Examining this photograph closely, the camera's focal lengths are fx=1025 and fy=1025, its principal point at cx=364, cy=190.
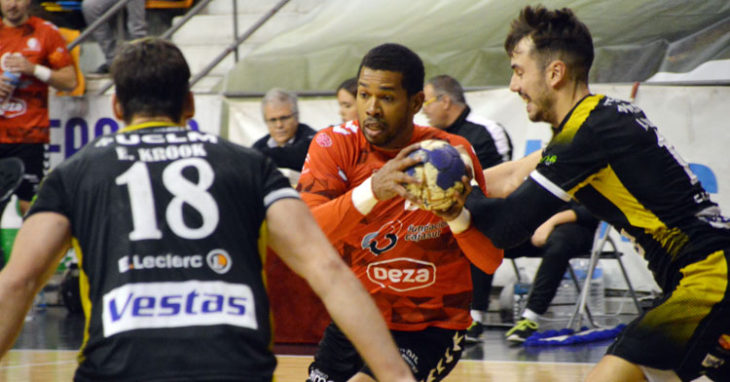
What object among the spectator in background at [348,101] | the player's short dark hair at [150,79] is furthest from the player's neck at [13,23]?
the player's short dark hair at [150,79]

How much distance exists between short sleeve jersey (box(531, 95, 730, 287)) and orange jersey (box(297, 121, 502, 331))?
1.84 ft

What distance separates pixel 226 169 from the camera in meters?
2.73

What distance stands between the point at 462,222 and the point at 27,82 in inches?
271

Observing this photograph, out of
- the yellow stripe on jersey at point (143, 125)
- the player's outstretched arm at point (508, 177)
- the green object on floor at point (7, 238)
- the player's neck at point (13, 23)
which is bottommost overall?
the green object on floor at point (7, 238)

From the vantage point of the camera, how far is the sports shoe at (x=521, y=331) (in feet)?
25.9

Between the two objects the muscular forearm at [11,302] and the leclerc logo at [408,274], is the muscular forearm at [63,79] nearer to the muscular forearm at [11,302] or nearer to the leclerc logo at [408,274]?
the leclerc logo at [408,274]

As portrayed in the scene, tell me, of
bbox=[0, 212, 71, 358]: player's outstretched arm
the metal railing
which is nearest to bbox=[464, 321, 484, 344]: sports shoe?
the metal railing

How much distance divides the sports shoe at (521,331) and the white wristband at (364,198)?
4.38 metres

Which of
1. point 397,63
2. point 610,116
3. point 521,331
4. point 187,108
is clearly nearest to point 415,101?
point 397,63

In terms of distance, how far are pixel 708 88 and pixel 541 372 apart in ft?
11.1

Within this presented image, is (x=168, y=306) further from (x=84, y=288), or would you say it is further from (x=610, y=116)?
(x=610, y=116)

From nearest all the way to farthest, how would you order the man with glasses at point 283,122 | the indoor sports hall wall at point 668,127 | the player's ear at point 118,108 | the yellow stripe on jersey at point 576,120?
the player's ear at point 118,108
the yellow stripe on jersey at point 576,120
the indoor sports hall wall at point 668,127
the man with glasses at point 283,122

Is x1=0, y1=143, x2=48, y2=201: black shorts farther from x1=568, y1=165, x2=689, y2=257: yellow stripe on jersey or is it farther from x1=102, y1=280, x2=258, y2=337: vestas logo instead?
x1=102, y1=280, x2=258, y2=337: vestas logo

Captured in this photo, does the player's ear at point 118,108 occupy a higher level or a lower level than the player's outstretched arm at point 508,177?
higher
